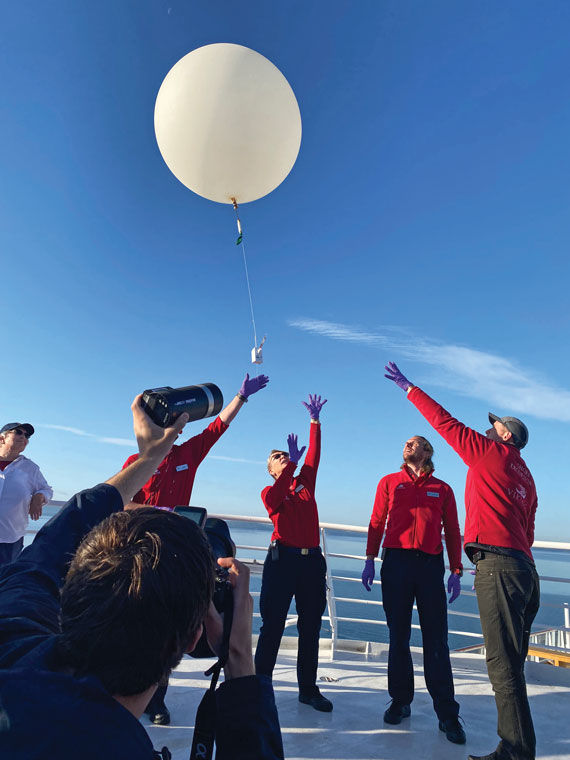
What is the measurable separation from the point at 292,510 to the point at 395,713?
119 cm

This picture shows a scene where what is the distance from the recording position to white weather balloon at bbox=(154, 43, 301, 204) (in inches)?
125

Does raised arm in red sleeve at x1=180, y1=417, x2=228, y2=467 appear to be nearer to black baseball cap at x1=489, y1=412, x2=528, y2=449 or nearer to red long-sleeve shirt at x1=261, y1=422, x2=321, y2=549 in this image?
red long-sleeve shirt at x1=261, y1=422, x2=321, y2=549

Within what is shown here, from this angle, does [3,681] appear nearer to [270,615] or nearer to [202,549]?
[202,549]

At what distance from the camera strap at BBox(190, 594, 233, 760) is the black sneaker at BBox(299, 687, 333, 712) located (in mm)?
2267

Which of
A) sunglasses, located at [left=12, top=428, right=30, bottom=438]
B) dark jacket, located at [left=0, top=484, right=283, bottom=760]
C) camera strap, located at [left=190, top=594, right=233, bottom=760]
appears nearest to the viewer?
dark jacket, located at [left=0, top=484, right=283, bottom=760]

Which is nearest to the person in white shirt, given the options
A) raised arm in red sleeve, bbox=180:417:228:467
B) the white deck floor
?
raised arm in red sleeve, bbox=180:417:228:467

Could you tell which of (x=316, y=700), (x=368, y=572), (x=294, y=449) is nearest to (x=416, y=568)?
(x=368, y=572)

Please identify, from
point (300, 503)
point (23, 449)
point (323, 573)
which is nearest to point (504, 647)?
point (323, 573)

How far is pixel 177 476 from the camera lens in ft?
9.17

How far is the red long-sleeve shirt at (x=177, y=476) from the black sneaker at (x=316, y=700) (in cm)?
128

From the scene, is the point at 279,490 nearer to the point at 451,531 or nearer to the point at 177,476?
the point at 177,476

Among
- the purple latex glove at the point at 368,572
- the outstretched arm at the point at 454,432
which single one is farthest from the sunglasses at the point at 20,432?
the outstretched arm at the point at 454,432

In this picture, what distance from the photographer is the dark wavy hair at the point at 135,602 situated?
1.89 feet

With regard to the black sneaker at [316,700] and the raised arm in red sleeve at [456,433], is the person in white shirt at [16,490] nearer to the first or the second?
the black sneaker at [316,700]
